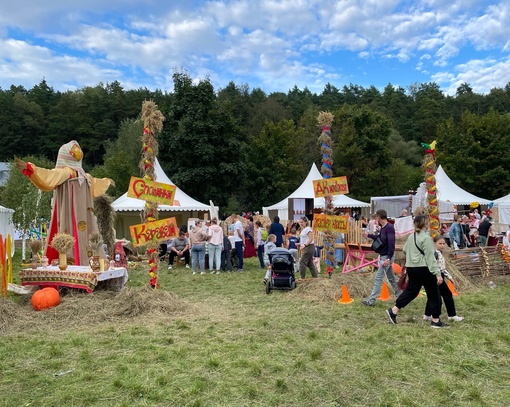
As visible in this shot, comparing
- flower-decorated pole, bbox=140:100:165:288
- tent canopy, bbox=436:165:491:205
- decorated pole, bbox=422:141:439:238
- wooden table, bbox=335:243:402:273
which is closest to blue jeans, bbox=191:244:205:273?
wooden table, bbox=335:243:402:273

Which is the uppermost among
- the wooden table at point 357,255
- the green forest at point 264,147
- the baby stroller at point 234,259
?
the green forest at point 264,147

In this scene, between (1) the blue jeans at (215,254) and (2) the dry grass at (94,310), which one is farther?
(1) the blue jeans at (215,254)

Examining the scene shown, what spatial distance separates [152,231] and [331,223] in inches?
145

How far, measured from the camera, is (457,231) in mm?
15547

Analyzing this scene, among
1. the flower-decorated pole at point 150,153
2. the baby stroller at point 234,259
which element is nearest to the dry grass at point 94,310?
the flower-decorated pole at point 150,153

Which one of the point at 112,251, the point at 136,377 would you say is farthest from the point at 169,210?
the point at 136,377

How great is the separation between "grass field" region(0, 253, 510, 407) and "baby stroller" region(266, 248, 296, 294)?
3.15ft

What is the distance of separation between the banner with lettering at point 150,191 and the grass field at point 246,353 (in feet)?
5.69

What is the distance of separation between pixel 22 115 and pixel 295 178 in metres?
39.9

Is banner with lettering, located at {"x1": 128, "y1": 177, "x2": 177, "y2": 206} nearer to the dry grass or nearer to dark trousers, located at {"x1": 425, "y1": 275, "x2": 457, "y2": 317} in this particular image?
the dry grass

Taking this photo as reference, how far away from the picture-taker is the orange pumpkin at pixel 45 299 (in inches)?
300

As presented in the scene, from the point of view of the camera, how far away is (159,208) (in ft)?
70.9

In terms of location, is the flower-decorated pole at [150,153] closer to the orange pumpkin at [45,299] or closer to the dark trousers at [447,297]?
the orange pumpkin at [45,299]

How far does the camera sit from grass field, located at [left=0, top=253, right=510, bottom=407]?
13.6ft
